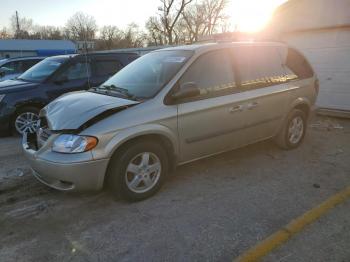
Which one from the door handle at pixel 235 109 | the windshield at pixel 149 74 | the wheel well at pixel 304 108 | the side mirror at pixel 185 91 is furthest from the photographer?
the wheel well at pixel 304 108

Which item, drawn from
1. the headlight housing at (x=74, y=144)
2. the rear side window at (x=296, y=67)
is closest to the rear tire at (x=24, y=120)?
the headlight housing at (x=74, y=144)

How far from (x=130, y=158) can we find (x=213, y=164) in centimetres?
180

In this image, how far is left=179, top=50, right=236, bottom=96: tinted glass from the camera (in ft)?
14.1

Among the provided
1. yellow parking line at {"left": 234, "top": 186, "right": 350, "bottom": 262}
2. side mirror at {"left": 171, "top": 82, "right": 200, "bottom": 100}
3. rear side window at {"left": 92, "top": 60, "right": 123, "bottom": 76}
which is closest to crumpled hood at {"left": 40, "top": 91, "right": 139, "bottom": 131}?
side mirror at {"left": 171, "top": 82, "right": 200, "bottom": 100}

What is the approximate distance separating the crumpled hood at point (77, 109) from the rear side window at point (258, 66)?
1.77m

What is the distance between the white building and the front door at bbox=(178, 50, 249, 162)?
5190mm

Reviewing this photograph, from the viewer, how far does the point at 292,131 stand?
578 cm

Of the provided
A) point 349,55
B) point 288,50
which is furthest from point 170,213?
point 349,55

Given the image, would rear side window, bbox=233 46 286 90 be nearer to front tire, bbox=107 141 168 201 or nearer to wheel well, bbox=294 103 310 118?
wheel well, bbox=294 103 310 118

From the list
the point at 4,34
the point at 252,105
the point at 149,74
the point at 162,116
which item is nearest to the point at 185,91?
the point at 162,116

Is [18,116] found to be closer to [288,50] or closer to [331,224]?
[288,50]

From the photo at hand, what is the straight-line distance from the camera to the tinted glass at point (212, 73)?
14.1ft

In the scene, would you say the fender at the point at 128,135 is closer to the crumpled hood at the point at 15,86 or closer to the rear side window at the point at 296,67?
the rear side window at the point at 296,67

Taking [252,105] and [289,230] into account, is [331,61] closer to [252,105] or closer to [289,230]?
[252,105]
